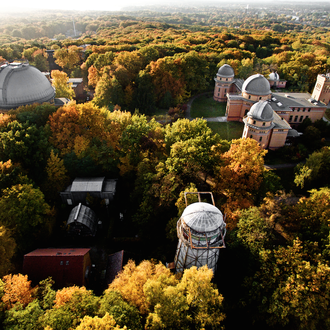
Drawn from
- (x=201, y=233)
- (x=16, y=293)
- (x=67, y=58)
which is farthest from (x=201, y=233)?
(x=67, y=58)

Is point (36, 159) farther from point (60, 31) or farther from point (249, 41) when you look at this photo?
point (60, 31)

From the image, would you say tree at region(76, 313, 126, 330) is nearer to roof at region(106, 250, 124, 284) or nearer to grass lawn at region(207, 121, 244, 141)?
roof at region(106, 250, 124, 284)

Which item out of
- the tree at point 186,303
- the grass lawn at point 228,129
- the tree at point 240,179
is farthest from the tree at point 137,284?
the grass lawn at point 228,129

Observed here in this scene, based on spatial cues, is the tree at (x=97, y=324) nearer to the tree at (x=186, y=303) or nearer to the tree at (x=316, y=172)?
the tree at (x=186, y=303)

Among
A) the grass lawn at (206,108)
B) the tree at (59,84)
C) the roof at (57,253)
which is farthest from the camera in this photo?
the grass lawn at (206,108)

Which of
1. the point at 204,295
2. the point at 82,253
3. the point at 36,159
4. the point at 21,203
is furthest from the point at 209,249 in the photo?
the point at 36,159

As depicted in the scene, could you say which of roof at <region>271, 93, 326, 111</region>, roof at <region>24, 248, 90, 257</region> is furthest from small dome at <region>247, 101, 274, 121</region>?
roof at <region>24, 248, 90, 257</region>

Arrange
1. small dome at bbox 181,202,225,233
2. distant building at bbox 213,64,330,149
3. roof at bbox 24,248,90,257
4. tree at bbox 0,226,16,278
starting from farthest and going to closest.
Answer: distant building at bbox 213,64,330,149
roof at bbox 24,248,90,257
tree at bbox 0,226,16,278
small dome at bbox 181,202,225,233
